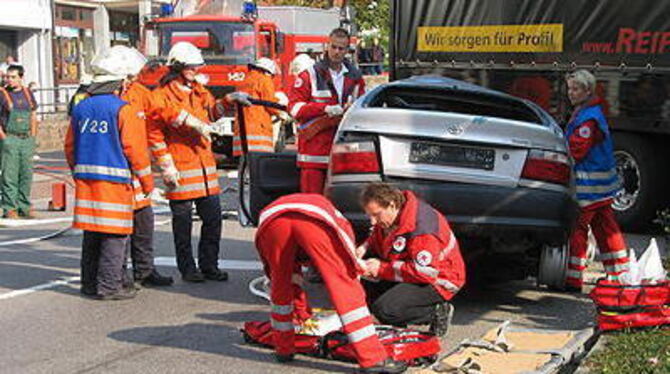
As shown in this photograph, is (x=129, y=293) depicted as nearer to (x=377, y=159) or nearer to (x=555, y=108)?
(x=377, y=159)

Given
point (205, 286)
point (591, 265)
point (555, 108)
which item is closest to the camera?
point (205, 286)

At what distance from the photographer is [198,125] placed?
793 cm

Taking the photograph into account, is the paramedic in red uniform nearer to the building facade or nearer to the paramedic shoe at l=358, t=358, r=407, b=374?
the paramedic shoe at l=358, t=358, r=407, b=374

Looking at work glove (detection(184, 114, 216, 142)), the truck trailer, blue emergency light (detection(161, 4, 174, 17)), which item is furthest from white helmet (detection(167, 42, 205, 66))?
blue emergency light (detection(161, 4, 174, 17))

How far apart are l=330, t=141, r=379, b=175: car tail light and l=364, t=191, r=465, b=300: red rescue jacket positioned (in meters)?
0.81

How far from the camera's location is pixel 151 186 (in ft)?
25.1

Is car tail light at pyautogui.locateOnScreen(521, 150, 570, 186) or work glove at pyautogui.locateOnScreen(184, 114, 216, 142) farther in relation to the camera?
work glove at pyautogui.locateOnScreen(184, 114, 216, 142)

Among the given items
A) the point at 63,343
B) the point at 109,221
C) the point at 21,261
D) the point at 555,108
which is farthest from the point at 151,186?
the point at 555,108

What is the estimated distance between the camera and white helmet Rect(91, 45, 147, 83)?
758 cm

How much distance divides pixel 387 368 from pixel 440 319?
2.59 feet

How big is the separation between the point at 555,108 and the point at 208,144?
4516 millimetres

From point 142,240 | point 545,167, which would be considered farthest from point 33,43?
point 545,167

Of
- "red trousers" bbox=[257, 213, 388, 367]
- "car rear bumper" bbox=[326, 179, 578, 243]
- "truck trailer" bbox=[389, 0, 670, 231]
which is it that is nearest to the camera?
"red trousers" bbox=[257, 213, 388, 367]

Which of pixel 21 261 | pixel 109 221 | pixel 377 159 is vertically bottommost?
pixel 21 261
